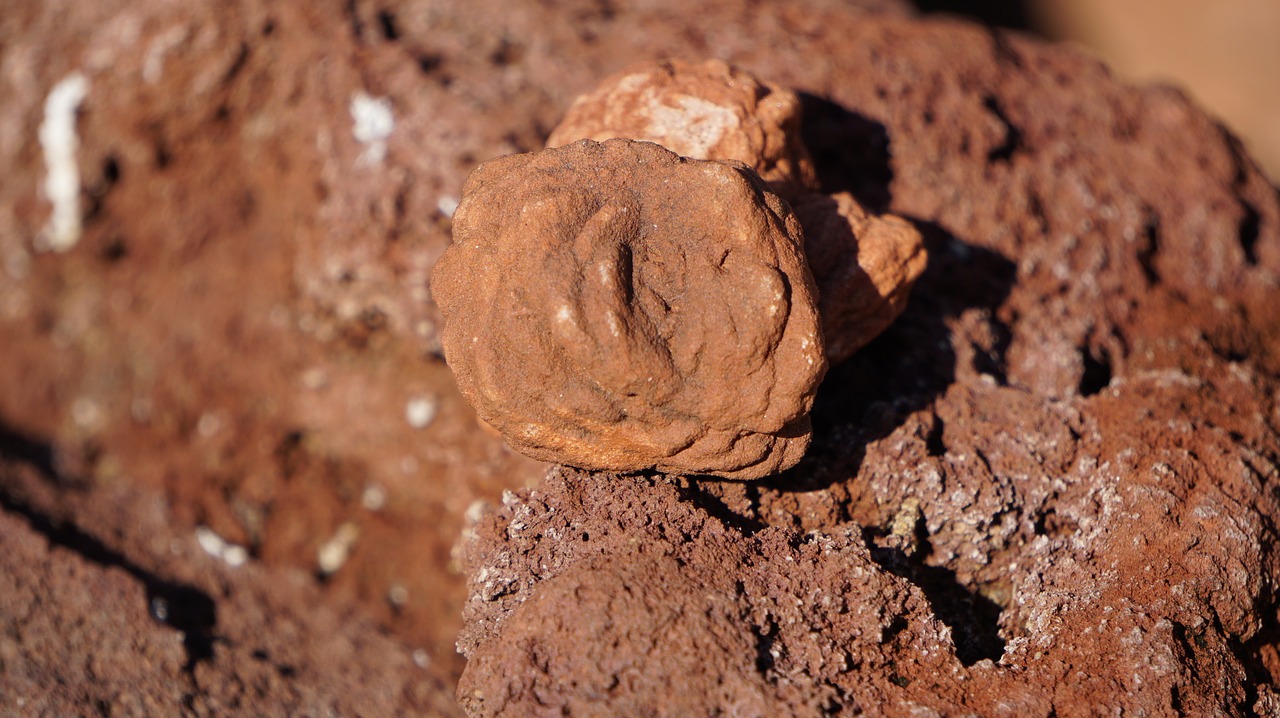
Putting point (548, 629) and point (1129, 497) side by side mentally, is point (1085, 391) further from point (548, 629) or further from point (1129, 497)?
point (548, 629)

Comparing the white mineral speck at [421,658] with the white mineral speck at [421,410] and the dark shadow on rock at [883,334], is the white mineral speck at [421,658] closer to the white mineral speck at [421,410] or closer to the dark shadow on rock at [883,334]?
the white mineral speck at [421,410]

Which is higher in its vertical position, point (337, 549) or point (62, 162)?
point (62, 162)

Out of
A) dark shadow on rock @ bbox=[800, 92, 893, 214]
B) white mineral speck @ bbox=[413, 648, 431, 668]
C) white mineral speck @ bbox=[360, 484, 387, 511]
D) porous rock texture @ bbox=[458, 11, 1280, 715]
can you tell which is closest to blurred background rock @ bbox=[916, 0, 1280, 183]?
porous rock texture @ bbox=[458, 11, 1280, 715]

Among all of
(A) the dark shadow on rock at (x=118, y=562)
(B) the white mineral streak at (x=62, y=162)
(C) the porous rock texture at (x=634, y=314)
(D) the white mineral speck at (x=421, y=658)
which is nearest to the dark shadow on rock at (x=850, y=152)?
(C) the porous rock texture at (x=634, y=314)

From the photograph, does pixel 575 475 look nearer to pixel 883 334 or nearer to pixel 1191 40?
pixel 883 334

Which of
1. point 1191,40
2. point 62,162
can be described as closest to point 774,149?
point 62,162

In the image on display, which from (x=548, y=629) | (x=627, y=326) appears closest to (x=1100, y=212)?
(x=627, y=326)
